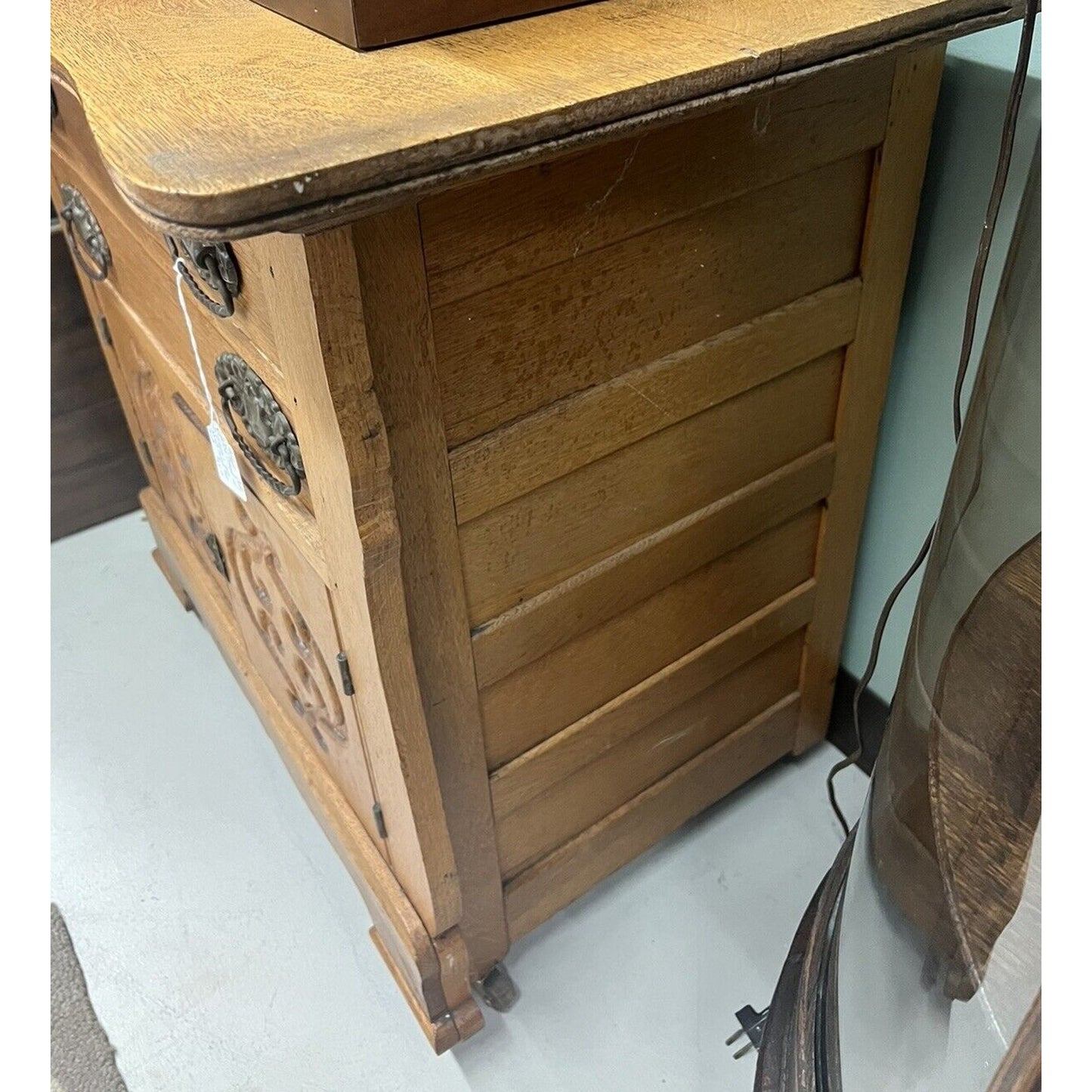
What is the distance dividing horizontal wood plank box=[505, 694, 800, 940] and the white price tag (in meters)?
0.50

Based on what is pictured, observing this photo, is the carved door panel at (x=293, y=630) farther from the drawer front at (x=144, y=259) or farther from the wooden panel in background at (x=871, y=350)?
the wooden panel in background at (x=871, y=350)

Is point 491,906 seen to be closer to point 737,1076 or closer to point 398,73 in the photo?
point 737,1076

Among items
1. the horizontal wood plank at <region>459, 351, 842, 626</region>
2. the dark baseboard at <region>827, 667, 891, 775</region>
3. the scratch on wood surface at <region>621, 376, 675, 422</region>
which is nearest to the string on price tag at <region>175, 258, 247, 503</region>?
the horizontal wood plank at <region>459, 351, 842, 626</region>

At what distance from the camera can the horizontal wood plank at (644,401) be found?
720mm

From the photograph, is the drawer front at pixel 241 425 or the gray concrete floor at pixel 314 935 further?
the gray concrete floor at pixel 314 935

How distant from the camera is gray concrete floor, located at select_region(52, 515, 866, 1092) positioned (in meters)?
1.09

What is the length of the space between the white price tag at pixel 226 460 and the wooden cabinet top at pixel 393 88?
309mm

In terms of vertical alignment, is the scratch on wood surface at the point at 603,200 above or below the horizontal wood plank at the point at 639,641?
above

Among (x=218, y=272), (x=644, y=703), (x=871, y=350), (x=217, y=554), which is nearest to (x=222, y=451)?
(x=218, y=272)

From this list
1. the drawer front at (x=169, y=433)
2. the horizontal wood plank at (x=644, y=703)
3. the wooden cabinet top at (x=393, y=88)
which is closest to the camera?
the wooden cabinet top at (x=393, y=88)

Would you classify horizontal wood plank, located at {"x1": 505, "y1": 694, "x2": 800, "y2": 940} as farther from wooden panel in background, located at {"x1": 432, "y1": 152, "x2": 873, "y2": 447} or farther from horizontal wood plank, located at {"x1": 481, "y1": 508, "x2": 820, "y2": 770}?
wooden panel in background, located at {"x1": 432, "y1": 152, "x2": 873, "y2": 447}

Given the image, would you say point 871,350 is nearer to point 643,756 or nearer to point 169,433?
point 643,756

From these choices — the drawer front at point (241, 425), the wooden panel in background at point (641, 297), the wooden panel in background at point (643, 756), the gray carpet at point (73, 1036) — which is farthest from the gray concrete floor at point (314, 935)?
the wooden panel in background at point (641, 297)

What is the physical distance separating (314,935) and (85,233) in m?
0.88
